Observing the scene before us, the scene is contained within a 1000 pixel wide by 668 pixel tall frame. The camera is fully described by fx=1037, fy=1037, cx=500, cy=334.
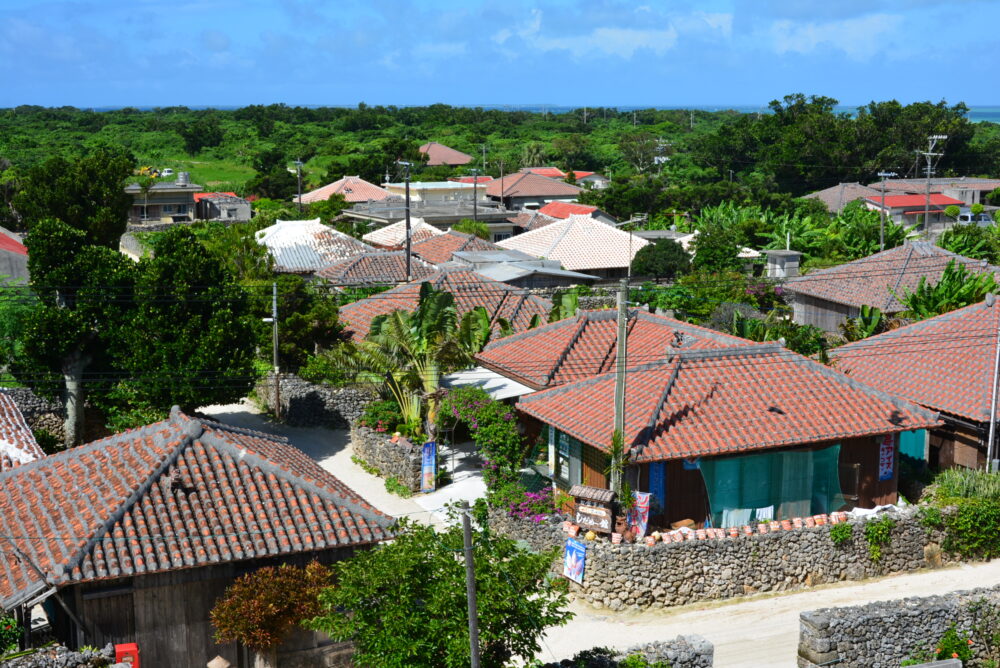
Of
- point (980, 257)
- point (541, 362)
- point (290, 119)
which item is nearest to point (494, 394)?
point (541, 362)

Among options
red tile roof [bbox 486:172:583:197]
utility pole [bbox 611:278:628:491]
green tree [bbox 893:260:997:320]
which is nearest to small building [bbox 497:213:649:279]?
green tree [bbox 893:260:997:320]

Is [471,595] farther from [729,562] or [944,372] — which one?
[944,372]

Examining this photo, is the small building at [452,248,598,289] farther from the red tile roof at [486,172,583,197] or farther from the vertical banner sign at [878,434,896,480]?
the red tile roof at [486,172,583,197]

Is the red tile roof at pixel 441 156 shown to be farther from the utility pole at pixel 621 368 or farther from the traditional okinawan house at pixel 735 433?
the utility pole at pixel 621 368

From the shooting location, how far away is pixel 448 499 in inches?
958

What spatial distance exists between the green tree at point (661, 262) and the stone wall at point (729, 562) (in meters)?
30.5

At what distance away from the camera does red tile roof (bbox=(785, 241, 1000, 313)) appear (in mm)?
37156

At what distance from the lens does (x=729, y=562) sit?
63.3ft

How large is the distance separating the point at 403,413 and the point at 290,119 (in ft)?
426

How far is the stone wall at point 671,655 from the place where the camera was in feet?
46.5

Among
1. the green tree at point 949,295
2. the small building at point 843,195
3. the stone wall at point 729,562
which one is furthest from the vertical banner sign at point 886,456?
the small building at point 843,195

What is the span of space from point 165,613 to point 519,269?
2836 cm

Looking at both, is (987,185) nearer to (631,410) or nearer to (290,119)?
(631,410)

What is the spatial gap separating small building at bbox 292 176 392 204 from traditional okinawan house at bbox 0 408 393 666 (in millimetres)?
63835
